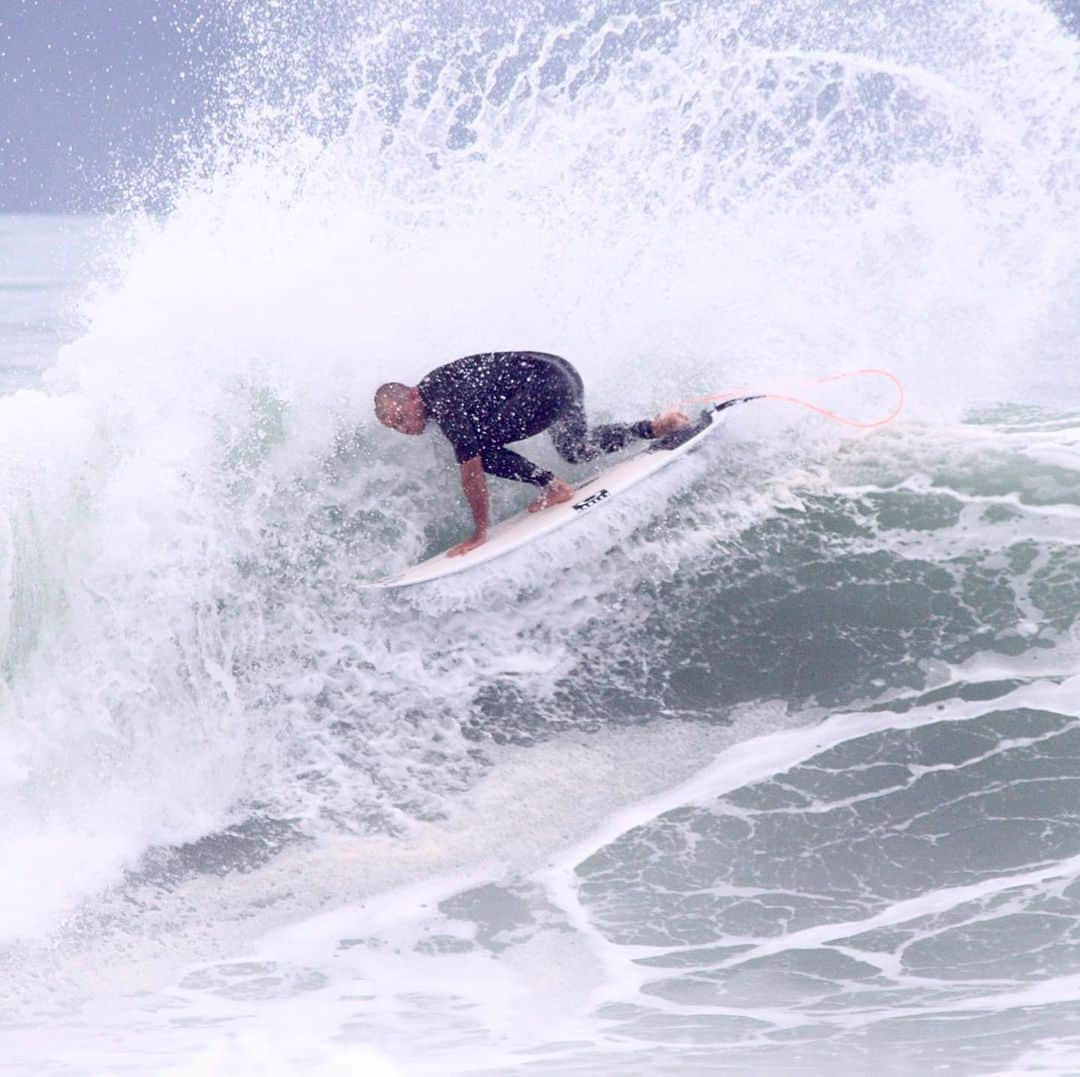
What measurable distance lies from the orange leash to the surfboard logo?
0.76 metres

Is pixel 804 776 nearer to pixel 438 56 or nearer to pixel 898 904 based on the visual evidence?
pixel 898 904

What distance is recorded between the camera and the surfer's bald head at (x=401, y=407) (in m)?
4.83

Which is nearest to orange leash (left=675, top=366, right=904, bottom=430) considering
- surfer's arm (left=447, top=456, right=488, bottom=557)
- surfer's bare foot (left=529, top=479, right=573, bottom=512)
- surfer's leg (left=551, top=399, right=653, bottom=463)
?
surfer's leg (left=551, top=399, right=653, bottom=463)

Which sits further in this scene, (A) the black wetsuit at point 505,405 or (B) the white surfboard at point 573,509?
(B) the white surfboard at point 573,509

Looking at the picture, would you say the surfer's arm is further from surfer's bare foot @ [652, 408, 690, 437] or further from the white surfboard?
surfer's bare foot @ [652, 408, 690, 437]

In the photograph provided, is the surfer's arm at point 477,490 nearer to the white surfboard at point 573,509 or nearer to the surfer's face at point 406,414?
the white surfboard at point 573,509

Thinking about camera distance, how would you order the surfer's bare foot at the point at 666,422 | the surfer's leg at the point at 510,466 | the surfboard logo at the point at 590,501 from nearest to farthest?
the surfer's leg at the point at 510,466 → the surfboard logo at the point at 590,501 → the surfer's bare foot at the point at 666,422

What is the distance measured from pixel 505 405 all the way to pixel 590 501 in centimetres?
69

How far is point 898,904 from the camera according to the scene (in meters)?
4.90

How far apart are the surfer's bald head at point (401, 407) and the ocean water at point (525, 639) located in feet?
2.53

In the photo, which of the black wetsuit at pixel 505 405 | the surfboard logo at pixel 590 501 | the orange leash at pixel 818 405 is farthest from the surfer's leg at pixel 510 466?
the orange leash at pixel 818 405

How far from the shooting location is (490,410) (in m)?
4.86

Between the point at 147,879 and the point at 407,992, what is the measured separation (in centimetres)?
143

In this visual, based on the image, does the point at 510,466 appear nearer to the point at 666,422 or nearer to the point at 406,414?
the point at 406,414
